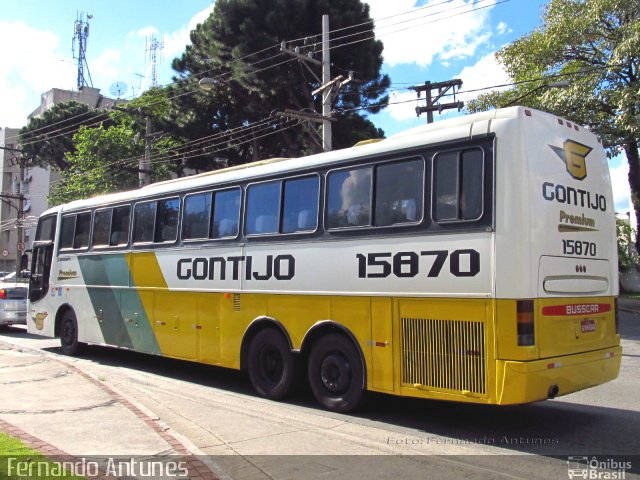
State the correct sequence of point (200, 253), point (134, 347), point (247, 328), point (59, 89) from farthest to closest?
point (59, 89) < point (134, 347) < point (200, 253) < point (247, 328)

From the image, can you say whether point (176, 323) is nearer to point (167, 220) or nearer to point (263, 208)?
point (167, 220)

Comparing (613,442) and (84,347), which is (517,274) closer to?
(613,442)

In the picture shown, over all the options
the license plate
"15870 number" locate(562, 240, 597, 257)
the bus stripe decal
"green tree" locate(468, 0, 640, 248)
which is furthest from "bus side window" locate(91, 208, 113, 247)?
"green tree" locate(468, 0, 640, 248)

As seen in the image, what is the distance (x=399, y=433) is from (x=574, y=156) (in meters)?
3.74

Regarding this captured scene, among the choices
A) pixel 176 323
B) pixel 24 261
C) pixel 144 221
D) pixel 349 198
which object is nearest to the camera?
pixel 349 198

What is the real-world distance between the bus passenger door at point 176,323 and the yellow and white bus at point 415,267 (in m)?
0.04

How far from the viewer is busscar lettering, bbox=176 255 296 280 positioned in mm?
8047

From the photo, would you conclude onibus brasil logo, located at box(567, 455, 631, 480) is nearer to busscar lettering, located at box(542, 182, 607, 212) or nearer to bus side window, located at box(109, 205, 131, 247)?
busscar lettering, located at box(542, 182, 607, 212)

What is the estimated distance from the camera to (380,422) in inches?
275

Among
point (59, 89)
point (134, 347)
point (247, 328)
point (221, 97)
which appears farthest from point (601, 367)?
point (59, 89)

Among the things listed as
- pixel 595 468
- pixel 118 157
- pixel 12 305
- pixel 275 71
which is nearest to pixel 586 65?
pixel 275 71

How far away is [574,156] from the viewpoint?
21.8ft

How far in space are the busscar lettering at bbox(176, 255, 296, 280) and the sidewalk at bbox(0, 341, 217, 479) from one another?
87.0 inches

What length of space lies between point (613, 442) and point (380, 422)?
8.27 ft
